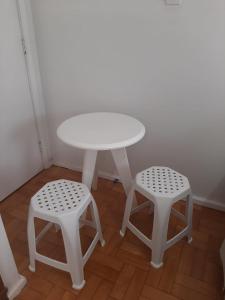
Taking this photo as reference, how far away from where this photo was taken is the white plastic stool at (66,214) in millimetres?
1235

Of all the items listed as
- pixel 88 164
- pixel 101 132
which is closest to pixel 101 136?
pixel 101 132

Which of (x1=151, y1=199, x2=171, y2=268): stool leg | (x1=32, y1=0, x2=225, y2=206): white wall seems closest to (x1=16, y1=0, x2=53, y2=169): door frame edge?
(x1=32, y1=0, x2=225, y2=206): white wall

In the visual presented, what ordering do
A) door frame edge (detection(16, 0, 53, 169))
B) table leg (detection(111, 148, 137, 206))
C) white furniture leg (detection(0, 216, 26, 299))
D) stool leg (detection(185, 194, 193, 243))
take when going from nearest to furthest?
white furniture leg (detection(0, 216, 26, 299))
stool leg (detection(185, 194, 193, 243))
table leg (detection(111, 148, 137, 206))
door frame edge (detection(16, 0, 53, 169))

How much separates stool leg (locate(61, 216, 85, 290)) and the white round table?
1.29 ft

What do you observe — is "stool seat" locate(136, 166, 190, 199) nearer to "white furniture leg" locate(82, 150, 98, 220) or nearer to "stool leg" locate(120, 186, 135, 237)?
"stool leg" locate(120, 186, 135, 237)

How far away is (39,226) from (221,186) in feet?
4.39

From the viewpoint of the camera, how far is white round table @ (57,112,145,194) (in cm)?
137

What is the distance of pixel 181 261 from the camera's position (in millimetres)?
1515

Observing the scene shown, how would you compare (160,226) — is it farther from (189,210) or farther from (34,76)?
(34,76)

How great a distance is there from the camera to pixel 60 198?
52.9 inches

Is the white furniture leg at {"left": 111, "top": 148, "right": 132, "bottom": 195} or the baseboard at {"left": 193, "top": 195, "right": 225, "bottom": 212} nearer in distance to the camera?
the white furniture leg at {"left": 111, "top": 148, "right": 132, "bottom": 195}

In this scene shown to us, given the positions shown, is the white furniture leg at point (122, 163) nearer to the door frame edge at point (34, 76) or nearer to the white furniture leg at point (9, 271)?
the white furniture leg at point (9, 271)

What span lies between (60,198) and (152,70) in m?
1.03

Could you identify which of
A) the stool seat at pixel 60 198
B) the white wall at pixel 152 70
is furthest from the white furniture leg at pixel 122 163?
the white wall at pixel 152 70
